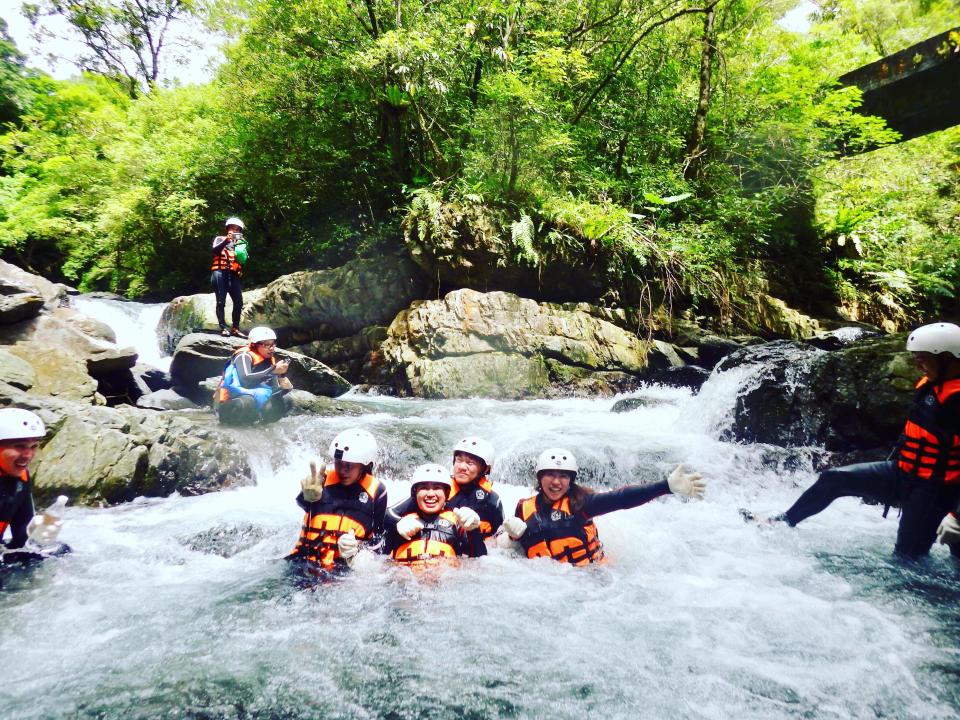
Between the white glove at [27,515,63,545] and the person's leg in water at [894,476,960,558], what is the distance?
640 centimetres

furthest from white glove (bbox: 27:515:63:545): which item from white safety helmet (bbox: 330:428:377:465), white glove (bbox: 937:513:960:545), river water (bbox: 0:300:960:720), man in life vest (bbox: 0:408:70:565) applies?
white glove (bbox: 937:513:960:545)

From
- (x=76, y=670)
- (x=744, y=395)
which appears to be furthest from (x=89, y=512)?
(x=744, y=395)

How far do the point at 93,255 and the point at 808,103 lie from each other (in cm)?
1990

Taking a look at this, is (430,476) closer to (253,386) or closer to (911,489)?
(911,489)

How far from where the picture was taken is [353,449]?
420 cm

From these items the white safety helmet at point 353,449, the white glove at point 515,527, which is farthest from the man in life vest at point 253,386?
the white glove at point 515,527

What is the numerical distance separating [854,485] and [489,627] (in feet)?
9.75

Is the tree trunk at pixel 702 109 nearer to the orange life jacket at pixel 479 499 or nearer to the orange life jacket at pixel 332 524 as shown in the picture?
the orange life jacket at pixel 479 499

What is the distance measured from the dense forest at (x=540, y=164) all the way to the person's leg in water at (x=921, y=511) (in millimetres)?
8168

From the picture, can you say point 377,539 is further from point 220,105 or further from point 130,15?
point 130,15

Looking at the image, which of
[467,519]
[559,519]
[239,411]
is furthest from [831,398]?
[239,411]

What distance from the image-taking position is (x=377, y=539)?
14.8ft

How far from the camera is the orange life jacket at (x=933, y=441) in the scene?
12.9ft

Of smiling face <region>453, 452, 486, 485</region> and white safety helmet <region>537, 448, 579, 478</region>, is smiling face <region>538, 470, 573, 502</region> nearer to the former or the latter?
Answer: white safety helmet <region>537, 448, 579, 478</region>
